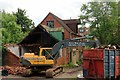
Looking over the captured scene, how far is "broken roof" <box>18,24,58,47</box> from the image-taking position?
3038cm

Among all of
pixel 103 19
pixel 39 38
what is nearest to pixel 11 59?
pixel 39 38

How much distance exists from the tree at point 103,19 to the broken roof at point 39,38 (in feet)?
32.7

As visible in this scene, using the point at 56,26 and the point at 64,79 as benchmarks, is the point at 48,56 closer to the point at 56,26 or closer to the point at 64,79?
the point at 64,79

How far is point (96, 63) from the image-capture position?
16516mm

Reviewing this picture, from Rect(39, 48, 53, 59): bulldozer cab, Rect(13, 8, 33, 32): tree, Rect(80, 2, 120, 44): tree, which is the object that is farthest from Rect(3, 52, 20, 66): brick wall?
Rect(13, 8, 33, 32): tree

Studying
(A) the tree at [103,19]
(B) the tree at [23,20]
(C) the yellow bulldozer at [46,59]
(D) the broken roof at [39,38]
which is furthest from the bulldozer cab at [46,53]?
(B) the tree at [23,20]

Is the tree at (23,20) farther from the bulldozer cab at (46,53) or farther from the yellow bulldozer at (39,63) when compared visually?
the yellow bulldozer at (39,63)

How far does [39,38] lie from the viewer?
103 feet

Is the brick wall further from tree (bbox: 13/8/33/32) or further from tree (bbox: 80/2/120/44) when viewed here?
tree (bbox: 13/8/33/32)

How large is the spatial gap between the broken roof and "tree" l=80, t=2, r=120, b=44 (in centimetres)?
997

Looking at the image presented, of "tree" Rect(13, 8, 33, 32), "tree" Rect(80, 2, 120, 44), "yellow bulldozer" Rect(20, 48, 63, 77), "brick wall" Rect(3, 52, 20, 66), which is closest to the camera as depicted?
"yellow bulldozer" Rect(20, 48, 63, 77)

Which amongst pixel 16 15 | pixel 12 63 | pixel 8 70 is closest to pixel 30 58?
pixel 8 70

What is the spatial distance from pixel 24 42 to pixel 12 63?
10.4 feet

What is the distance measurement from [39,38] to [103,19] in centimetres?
1049
